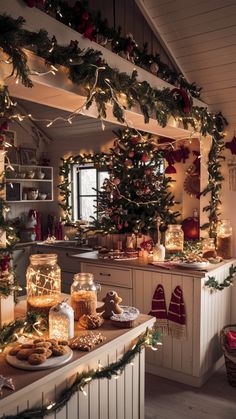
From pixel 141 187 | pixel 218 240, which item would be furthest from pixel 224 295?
pixel 141 187

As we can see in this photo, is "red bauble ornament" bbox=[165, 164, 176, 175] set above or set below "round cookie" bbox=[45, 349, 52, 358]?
above

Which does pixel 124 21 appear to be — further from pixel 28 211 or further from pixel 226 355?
pixel 28 211

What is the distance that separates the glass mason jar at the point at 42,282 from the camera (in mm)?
1782

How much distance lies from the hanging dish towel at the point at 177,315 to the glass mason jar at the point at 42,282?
1368mm

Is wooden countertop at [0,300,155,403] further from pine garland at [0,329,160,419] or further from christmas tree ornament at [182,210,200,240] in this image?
christmas tree ornament at [182,210,200,240]

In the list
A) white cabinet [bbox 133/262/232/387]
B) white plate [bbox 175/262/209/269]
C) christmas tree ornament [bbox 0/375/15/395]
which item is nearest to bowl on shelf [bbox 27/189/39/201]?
white cabinet [bbox 133/262/232/387]

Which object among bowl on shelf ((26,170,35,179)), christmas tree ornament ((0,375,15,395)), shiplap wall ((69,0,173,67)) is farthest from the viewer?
bowl on shelf ((26,170,35,179))

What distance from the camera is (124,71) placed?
7.89 ft

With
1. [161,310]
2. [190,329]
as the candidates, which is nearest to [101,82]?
[161,310]

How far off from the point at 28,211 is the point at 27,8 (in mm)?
4201

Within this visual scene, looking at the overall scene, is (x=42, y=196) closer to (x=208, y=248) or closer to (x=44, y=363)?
(x=208, y=248)

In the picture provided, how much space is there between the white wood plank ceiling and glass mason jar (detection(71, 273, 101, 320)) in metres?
2.19

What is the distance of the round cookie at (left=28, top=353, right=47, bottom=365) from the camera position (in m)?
1.31

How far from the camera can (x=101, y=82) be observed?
207 centimetres
